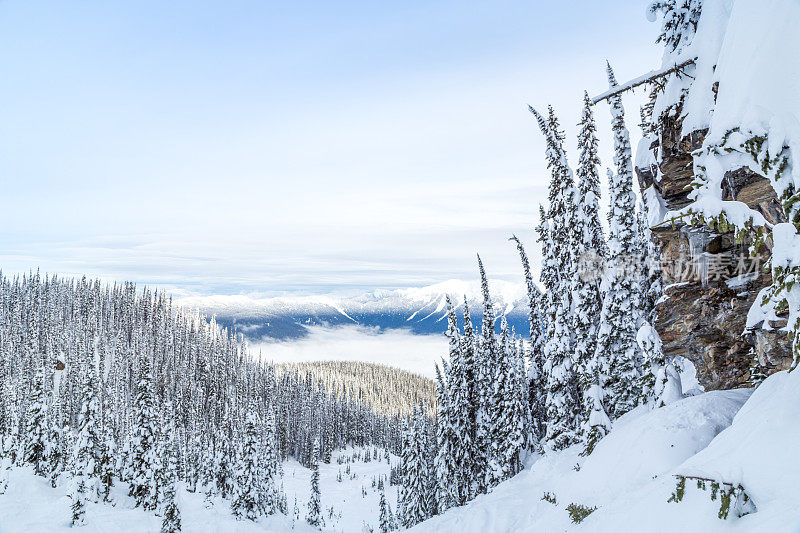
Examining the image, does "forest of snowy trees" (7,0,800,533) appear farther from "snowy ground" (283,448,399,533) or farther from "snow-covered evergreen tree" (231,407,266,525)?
"snowy ground" (283,448,399,533)

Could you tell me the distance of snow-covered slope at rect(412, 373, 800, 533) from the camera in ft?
16.2

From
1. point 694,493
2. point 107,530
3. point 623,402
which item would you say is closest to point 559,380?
point 623,402

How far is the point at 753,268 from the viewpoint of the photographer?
11508mm

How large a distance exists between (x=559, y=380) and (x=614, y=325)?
199 inches

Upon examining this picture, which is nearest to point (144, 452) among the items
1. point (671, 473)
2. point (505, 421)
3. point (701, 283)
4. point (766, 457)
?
point (505, 421)

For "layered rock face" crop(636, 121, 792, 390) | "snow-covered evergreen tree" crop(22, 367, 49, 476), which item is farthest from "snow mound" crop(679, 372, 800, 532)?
"snow-covered evergreen tree" crop(22, 367, 49, 476)

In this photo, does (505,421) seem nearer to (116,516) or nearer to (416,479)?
(416,479)

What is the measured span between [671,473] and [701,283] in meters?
7.01

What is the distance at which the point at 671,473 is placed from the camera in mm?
7863

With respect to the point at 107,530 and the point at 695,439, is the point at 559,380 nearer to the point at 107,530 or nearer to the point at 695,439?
the point at 695,439

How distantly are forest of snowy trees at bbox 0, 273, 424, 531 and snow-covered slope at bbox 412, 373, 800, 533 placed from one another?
2870 cm

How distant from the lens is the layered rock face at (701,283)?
11609 mm

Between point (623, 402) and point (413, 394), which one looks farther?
point (413, 394)

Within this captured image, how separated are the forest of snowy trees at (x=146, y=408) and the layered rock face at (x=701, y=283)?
3613 centimetres
